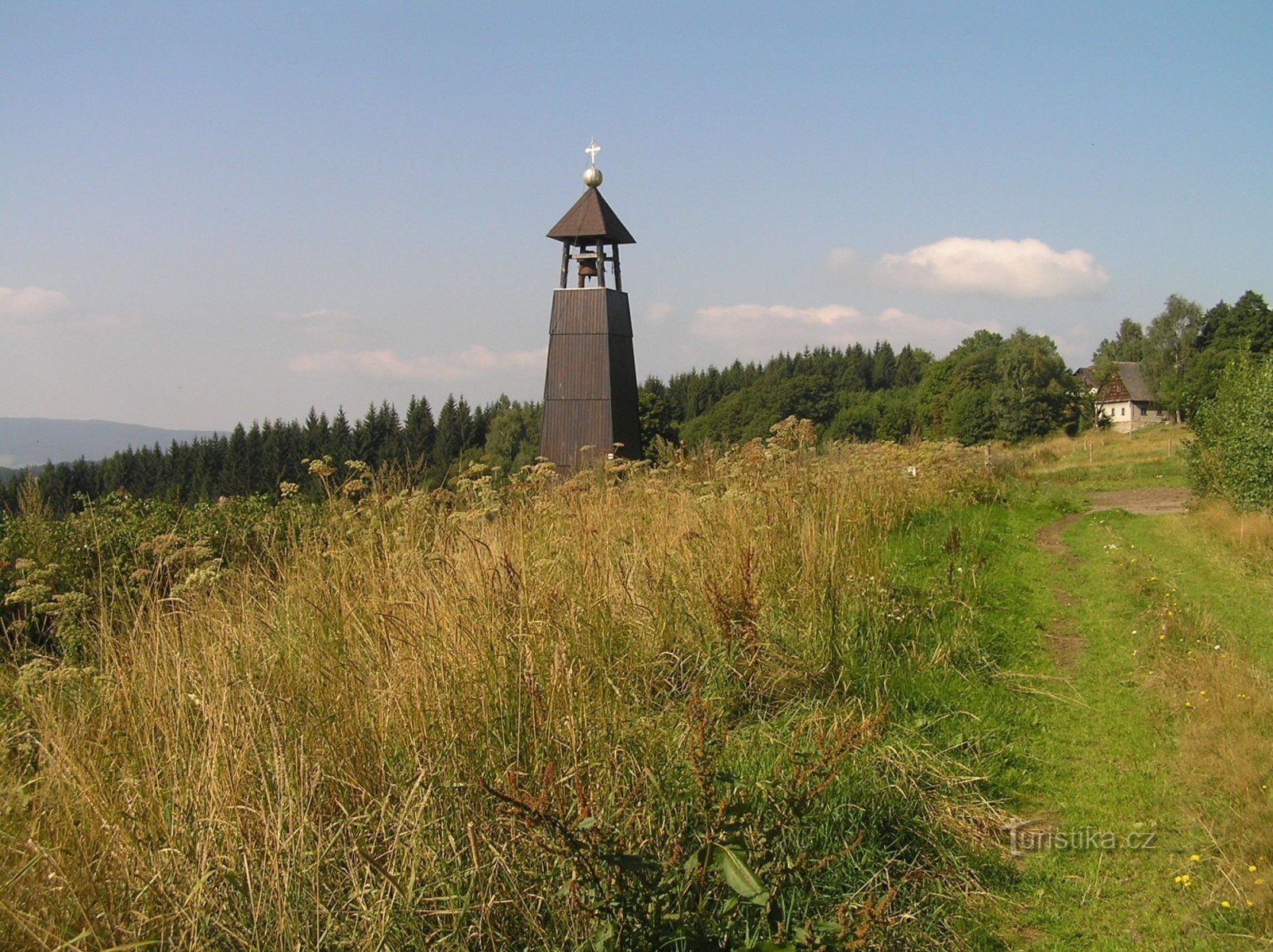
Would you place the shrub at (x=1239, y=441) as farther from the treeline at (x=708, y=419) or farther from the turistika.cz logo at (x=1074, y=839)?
A: the treeline at (x=708, y=419)

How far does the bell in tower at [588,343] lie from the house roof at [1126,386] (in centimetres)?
6105

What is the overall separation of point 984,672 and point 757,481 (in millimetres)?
2437

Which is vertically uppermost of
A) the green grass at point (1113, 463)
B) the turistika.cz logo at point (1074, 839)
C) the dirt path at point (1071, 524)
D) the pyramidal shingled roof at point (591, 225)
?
the pyramidal shingled roof at point (591, 225)

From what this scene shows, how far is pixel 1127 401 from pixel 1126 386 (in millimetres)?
1483

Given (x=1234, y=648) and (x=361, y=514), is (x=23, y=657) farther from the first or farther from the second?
(x=1234, y=648)

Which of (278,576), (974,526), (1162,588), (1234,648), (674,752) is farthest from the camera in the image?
(974,526)

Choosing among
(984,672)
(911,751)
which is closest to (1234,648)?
(984,672)

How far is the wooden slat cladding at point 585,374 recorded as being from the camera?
2427 cm

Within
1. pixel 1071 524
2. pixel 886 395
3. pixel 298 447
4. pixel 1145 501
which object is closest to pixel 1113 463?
pixel 1145 501

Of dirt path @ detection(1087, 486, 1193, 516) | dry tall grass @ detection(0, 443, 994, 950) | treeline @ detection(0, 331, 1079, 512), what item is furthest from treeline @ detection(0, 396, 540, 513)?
dry tall grass @ detection(0, 443, 994, 950)

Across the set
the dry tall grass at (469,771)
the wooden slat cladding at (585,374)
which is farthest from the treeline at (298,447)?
the dry tall grass at (469,771)

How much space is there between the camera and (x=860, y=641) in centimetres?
511

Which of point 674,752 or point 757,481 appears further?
point 757,481

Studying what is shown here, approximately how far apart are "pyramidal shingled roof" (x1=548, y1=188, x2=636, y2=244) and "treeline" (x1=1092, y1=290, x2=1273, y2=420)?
1378 inches
